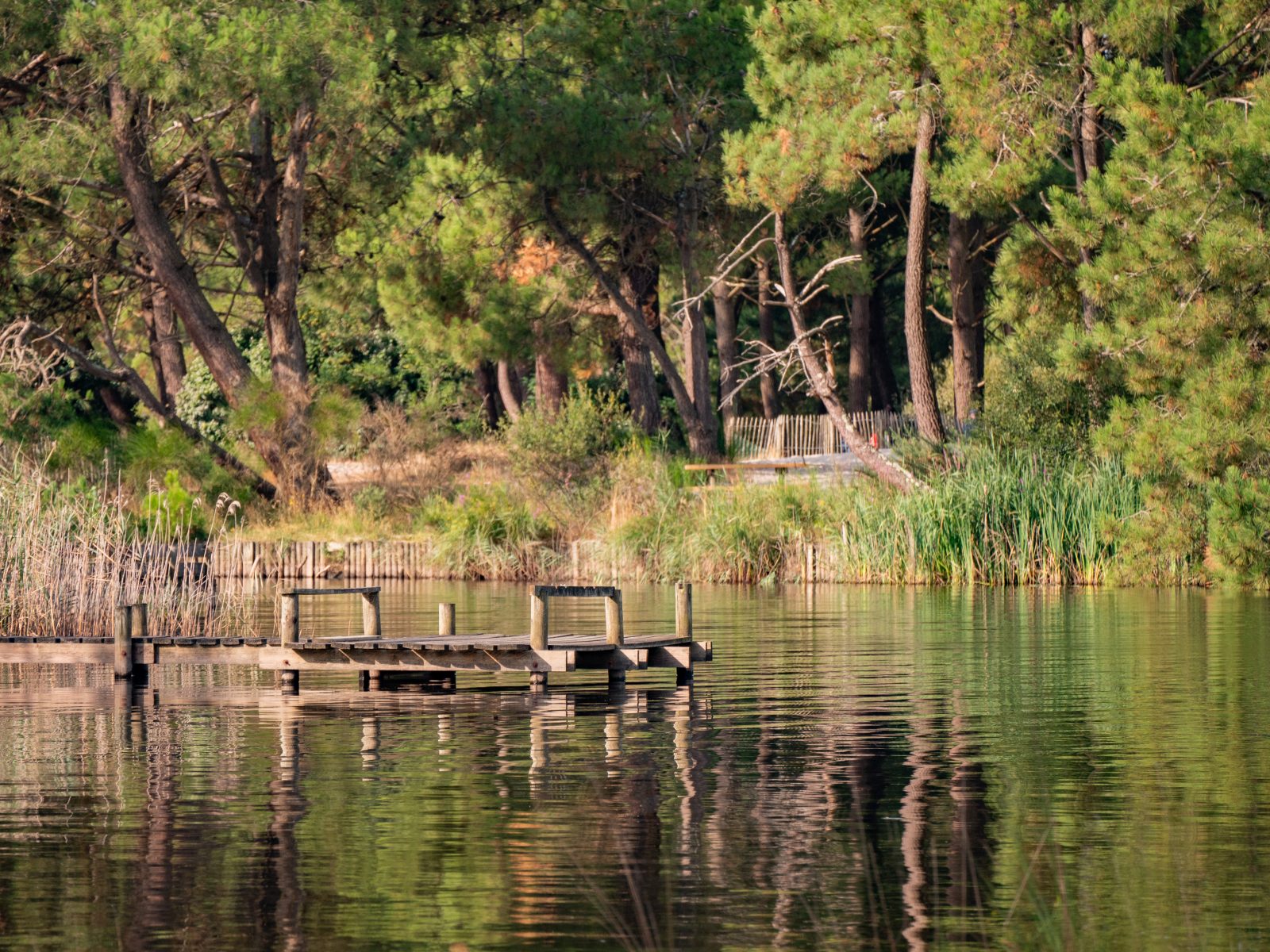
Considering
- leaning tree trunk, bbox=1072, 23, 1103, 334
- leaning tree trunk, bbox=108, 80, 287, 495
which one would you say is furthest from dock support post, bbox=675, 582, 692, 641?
leaning tree trunk, bbox=108, 80, 287, 495

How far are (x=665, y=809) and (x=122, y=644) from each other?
9.25 metres

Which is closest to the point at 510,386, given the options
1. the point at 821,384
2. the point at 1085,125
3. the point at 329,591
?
the point at 821,384

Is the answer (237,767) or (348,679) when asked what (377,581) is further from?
(237,767)

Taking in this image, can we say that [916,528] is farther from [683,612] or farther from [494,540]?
[683,612]

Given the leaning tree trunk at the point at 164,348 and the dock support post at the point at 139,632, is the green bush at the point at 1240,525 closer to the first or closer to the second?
the dock support post at the point at 139,632

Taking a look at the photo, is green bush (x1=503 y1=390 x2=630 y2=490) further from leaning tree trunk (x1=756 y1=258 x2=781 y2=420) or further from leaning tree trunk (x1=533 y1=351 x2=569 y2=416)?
leaning tree trunk (x1=756 y1=258 x2=781 y2=420)

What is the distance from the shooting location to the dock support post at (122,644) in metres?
19.3

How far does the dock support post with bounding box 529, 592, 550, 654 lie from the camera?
58.0 ft

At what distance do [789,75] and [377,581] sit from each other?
37.0ft

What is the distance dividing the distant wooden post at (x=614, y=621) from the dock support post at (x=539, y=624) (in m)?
0.58

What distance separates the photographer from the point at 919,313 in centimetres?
3597

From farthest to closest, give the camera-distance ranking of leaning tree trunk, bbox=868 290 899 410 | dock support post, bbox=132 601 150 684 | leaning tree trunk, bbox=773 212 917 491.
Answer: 1. leaning tree trunk, bbox=868 290 899 410
2. leaning tree trunk, bbox=773 212 917 491
3. dock support post, bbox=132 601 150 684

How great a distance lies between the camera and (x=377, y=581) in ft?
124

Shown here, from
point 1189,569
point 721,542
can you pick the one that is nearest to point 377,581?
point 721,542
